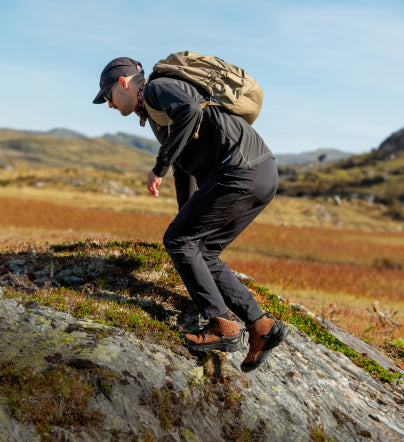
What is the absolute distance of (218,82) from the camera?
167 inches

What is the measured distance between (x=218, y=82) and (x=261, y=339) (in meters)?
2.64

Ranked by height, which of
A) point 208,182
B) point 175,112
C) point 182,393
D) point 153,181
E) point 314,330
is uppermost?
point 175,112

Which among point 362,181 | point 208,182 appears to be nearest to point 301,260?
point 208,182

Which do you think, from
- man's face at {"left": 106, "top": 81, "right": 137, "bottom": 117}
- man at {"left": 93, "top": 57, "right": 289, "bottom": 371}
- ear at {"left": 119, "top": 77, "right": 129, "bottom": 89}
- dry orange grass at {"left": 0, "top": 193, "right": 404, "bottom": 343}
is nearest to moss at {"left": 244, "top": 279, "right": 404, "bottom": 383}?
man at {"left": 93, "top": 57, "right": 289, "bottom": 371}

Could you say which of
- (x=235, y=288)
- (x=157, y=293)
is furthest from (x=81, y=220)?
(x=235, y=288)

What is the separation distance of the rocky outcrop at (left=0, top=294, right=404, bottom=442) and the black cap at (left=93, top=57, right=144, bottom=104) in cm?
247

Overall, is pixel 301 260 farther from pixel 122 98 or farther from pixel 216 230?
pixel 122 98

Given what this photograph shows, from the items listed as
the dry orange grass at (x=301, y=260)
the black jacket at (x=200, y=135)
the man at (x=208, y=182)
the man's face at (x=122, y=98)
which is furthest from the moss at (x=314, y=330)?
the man's face at (x=122, y=98)

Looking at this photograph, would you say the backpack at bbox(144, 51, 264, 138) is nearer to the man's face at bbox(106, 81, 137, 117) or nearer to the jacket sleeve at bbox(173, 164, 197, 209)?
the man's face at bbox(106, 81, 137, 117)

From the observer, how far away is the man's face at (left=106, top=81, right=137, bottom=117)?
177 inches

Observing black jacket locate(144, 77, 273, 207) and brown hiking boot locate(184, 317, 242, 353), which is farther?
brown hiking boot locate(184, 317, 242, 353)

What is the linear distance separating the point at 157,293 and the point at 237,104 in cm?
296

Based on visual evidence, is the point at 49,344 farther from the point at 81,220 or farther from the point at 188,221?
the point at 81,220

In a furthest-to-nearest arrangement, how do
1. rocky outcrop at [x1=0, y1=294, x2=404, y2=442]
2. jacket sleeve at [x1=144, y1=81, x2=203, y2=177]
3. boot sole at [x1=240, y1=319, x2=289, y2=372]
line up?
boot sole at [x1=240, y1=319, x2=289, y2=372] < jacket sleeve at [x1=144, y1=81, x2=203, y2=177] < rocky outcrop at [x1=0, y1=294, x2=404, y2=442]
